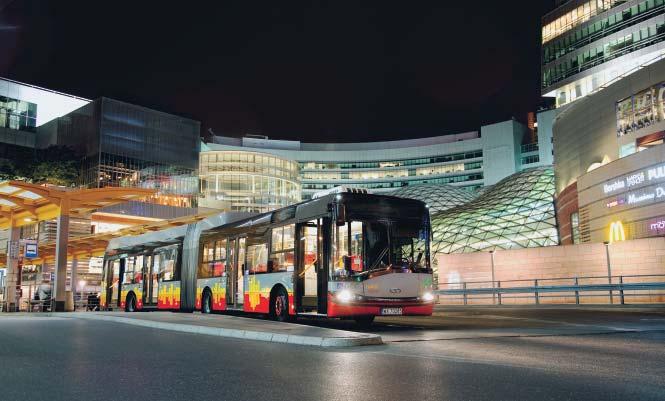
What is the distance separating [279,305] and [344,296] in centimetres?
299

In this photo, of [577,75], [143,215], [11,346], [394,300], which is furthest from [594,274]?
[143,215]

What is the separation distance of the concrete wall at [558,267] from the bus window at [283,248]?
48.2ft

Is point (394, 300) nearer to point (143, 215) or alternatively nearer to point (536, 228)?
point (536, 228)

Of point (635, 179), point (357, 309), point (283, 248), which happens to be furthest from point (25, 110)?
point (357, 309)

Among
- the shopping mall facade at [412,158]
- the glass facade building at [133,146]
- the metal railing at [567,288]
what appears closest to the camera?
the metal railing at [567,288]

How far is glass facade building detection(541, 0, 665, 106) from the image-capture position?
61.5 metres

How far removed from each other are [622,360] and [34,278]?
69107 mm

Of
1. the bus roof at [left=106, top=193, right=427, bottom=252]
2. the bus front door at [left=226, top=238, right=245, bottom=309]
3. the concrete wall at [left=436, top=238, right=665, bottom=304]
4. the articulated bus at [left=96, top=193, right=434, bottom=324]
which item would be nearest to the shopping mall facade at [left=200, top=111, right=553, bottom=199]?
the concrete wall at [left=436, top=238, right=665, bottom=304]

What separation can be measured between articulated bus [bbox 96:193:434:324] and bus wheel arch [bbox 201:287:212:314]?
26cm

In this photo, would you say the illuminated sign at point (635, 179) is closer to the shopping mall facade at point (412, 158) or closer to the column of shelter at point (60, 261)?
the column of shelter at point (60, 261)

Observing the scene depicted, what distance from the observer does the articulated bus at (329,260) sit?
1404cm

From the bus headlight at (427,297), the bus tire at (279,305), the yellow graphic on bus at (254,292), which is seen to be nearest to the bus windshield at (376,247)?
the bus headlight at (427,297)

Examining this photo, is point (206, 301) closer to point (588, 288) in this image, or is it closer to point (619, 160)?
point (588, 288)

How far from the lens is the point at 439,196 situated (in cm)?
8506
